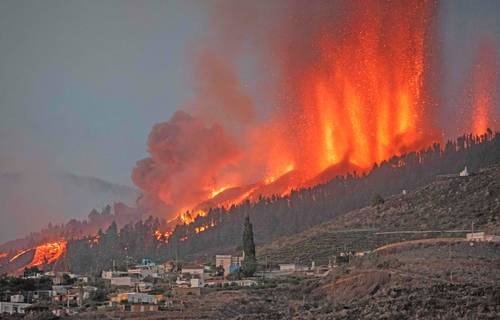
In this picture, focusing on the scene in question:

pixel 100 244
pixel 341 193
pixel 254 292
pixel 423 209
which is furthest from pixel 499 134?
pixel 254 292

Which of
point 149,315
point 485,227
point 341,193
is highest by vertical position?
point 341,193

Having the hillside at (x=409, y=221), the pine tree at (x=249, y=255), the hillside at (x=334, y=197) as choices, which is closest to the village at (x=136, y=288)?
the pine tree at (x=249, y=255)

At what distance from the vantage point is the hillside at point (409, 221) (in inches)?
3556

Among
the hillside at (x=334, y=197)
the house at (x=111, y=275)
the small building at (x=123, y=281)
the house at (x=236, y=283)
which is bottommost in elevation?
the house at (x=236, y=283)

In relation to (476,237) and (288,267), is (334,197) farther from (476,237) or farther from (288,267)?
(476,237)

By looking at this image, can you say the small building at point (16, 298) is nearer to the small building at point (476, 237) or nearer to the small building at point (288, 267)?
the small building at point (288, 267)

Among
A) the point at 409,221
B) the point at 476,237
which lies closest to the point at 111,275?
the point at 409,221

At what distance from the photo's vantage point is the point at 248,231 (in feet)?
320

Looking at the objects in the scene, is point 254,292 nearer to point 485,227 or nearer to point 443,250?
point 443,250

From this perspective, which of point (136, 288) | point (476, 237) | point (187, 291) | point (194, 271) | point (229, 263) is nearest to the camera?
point (476, 237)

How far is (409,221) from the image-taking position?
331 feet

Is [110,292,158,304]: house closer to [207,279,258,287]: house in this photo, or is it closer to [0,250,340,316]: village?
[0,250,340,316]: village

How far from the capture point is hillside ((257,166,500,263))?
90.3m

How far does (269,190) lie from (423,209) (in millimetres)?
81047
